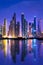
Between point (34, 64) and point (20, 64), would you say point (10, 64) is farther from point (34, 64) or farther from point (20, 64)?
point (34, 64)

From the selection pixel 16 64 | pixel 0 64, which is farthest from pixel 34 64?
pixel 0 64

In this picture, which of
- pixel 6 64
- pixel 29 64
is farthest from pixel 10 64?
pixel 29 64

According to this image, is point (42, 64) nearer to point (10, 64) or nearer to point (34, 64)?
point (34, 64)

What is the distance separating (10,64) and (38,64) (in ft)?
1.50

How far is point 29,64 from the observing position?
11.3 feet

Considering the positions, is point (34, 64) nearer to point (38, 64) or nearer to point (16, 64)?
point (38, 64)

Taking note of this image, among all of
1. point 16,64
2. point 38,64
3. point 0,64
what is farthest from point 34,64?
point 0,64

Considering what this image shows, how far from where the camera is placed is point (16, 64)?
342cm

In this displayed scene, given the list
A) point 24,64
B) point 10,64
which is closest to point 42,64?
point 24,64

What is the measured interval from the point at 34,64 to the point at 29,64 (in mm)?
87

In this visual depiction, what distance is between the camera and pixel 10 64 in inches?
134

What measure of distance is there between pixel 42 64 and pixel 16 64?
43 centimetres

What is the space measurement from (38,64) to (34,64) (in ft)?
0.23

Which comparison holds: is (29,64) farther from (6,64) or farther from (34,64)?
(6,64)
